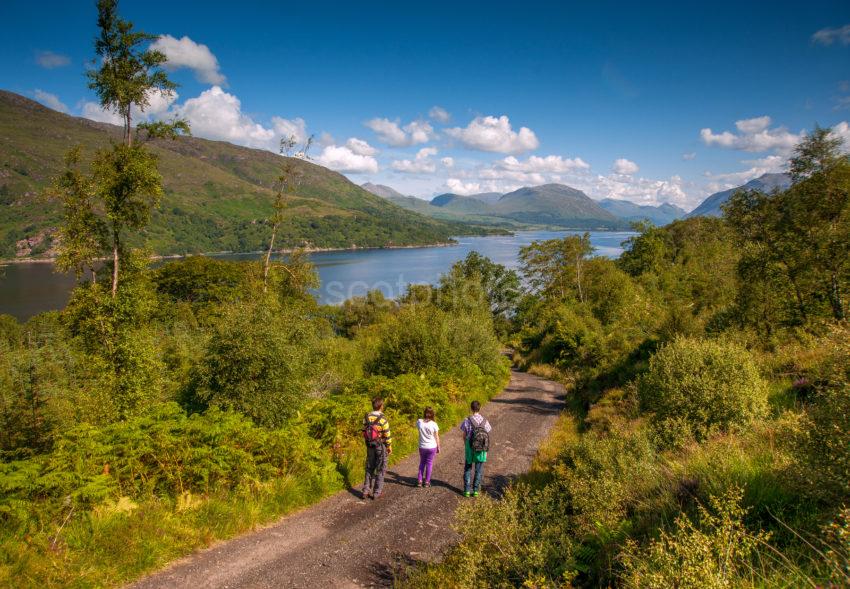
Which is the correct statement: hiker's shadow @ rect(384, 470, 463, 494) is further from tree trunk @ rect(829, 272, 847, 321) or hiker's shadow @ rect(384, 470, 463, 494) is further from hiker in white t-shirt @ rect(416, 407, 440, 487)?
tree trunk @ rect(829, 272, 847, 321)

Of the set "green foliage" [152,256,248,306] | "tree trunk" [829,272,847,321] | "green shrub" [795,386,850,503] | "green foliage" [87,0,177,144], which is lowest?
"green foliage" [152,256,248,306]

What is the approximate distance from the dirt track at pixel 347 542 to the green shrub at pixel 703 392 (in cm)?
411

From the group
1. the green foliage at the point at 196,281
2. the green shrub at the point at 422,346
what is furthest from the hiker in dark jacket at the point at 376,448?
the green foliage at the point at 196,281

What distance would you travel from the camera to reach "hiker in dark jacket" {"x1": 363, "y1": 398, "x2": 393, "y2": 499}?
9055 mm

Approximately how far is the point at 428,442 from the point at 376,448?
129 cm

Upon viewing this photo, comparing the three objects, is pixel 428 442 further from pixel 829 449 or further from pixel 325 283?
pixel 325 283

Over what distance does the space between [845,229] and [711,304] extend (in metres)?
11.2

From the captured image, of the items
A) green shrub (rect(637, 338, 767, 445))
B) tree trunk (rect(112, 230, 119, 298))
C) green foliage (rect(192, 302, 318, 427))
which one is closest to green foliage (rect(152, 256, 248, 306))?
tree trunk (rect(112, 230, 119, 298))

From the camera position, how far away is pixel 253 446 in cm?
882

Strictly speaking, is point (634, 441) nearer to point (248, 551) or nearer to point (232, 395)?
point (248, 551)

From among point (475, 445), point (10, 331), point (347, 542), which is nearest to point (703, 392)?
point (475, 445)

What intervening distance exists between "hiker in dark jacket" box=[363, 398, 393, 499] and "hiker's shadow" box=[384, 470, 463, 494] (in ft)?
2.91

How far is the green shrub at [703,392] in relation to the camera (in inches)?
328

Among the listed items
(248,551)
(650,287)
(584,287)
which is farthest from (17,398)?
(650,287)
